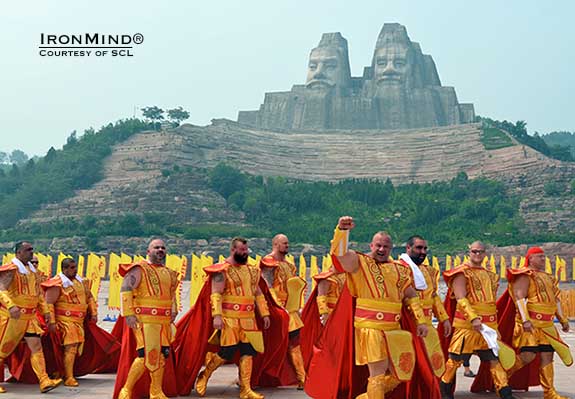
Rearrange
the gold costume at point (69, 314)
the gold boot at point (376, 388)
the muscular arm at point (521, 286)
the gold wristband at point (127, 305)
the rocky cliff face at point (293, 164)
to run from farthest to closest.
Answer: the rocky cliff face at point (293, 164) → the gold costume at point (69, 314) → the muscular arm at point (521, 286) → the gold wristband at point (127, 305) → the gold boot at point (376, 388)

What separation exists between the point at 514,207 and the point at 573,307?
40.1 metres

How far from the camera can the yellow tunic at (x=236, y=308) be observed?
11266mm

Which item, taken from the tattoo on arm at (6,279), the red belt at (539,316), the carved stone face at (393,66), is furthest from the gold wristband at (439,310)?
the carved stone face at (393,66)

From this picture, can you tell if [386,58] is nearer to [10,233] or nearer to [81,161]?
[81,161]

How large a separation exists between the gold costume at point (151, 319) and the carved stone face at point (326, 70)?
8933 cm

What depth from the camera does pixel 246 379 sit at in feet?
36.8

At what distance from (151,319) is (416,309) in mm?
2762

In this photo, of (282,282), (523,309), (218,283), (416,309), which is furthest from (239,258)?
(523,309)

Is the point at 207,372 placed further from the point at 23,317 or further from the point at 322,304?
the point at 23,317

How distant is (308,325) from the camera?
1337 cm

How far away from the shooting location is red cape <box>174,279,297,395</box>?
458 inches

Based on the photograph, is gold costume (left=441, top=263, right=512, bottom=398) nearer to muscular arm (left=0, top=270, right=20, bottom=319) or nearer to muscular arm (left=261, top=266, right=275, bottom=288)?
muscular arm (left=261, top=266, right=275, bottom=288)

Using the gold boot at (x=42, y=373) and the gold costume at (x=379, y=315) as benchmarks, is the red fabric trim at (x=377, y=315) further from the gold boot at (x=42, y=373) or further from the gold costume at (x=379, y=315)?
the gold boot at (x=42, y=373)

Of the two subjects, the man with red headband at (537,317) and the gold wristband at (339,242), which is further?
the man with red headband at (537,317)
